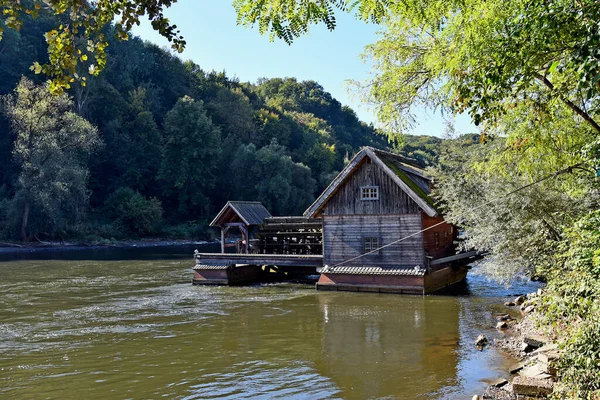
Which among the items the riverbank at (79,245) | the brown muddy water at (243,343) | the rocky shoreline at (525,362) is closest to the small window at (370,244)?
the brown muddy water at (243,343)

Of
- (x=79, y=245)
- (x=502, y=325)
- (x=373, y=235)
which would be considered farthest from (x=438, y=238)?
(x=79, y=245)

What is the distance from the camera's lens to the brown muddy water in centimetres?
1109

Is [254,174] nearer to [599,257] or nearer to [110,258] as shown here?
[110,258]

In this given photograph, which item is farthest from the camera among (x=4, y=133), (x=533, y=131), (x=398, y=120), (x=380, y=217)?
(x=4, y=133)

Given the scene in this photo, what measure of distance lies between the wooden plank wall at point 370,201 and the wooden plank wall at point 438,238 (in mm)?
1158

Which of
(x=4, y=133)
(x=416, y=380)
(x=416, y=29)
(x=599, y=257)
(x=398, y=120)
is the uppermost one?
(x=4, y=133)

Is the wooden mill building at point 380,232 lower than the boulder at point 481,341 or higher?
higher

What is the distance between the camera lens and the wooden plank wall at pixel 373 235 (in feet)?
74.6

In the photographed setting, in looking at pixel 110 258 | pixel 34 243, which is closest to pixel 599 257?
pixel 110 258

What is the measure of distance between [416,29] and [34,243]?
52.7 m

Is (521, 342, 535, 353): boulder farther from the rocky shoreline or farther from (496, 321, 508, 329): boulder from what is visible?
(496, 321, 508, 329): boulder

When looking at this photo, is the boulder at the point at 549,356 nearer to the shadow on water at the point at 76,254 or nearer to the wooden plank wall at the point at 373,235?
the wooden plank wall at the point at 373,235

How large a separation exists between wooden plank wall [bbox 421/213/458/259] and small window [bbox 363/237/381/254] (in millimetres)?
2213

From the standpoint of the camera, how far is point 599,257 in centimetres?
570
